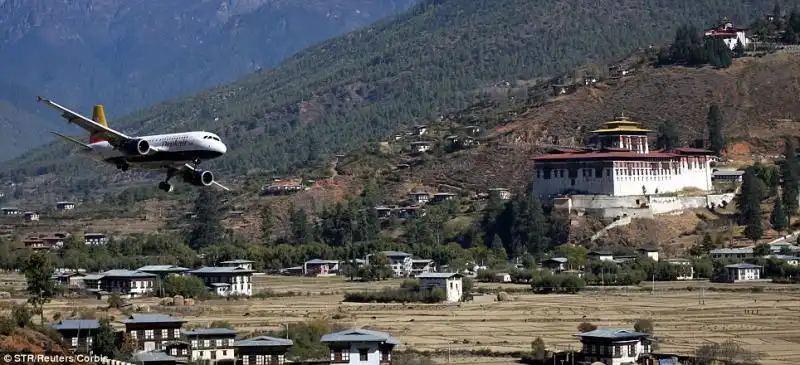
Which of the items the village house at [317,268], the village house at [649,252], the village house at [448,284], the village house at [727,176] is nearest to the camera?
the village house at [448,284]

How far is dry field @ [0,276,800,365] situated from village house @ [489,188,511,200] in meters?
40.8

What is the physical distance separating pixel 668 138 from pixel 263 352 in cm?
10827

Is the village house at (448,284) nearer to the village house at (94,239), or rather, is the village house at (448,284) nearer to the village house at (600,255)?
the village house at (600,255)

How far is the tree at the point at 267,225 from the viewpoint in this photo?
183 meters

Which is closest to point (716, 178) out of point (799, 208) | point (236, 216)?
point (799, 208)

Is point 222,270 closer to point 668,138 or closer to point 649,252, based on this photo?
point 649,252

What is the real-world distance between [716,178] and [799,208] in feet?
37.0

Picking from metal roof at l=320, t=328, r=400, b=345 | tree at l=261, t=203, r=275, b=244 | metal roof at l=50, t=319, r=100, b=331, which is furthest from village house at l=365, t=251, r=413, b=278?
metal roof at l=320, t=328, r=400, b=345

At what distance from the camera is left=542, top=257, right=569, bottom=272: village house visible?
5910 inches

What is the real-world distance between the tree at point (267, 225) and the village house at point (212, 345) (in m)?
91.5

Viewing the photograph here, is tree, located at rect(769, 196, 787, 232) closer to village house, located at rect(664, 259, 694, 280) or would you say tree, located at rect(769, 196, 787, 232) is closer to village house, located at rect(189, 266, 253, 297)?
village house, located at rect(664, 259, 694, 280)

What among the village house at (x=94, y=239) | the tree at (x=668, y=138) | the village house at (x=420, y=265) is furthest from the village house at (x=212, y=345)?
the tree at (x=668, y=138)

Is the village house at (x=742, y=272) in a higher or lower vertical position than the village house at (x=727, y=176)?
lower

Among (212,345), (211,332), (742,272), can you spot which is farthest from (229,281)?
(212,345)
